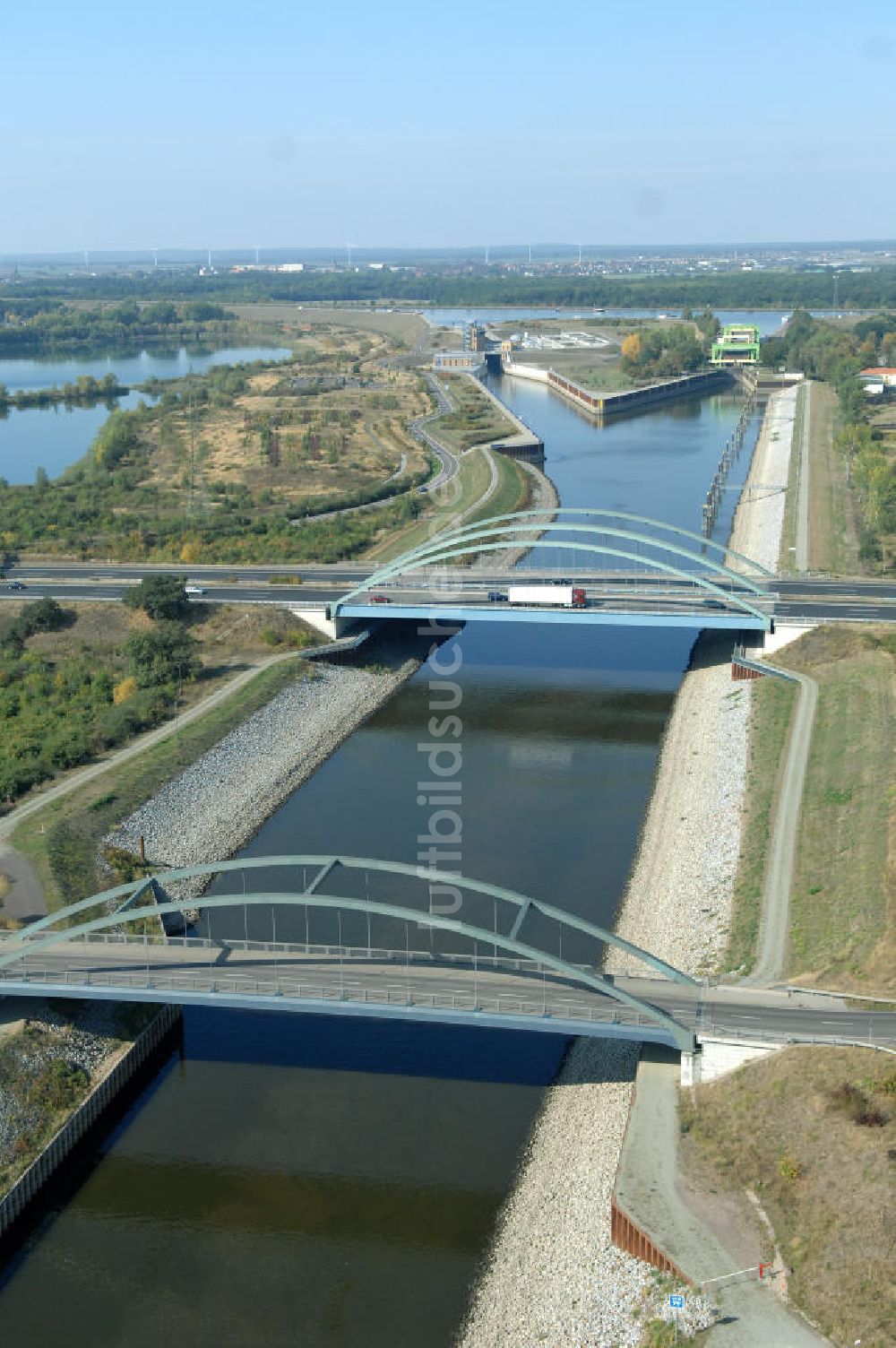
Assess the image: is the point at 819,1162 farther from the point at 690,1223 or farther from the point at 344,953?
the point at 344,953

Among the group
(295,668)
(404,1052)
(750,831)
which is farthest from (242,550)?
(404,1052)

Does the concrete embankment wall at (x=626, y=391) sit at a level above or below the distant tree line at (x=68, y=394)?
above

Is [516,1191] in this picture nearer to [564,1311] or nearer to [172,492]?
[564,1311]

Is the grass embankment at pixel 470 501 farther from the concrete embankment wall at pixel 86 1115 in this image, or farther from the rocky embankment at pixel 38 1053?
the rocky embankment at pixel 38 1053

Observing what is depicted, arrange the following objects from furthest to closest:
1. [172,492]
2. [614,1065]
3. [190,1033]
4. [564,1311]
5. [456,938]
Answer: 1. [172,492]
2. [456,938]
3. [190,1033]
4. [614,1065]
5. [564,1311]

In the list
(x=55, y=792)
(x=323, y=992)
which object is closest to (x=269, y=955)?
(x=323, y=992)

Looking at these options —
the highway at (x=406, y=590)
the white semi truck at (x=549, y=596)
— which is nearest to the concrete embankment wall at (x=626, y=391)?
the highway at (x=406, y=590)
